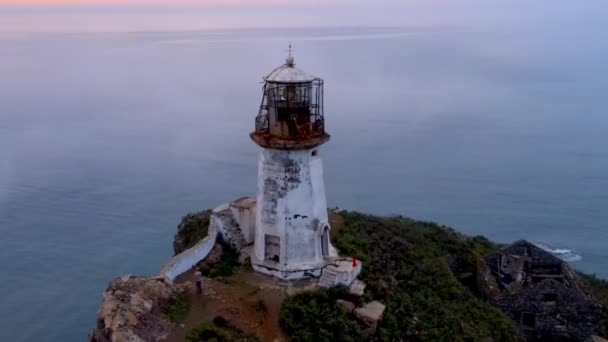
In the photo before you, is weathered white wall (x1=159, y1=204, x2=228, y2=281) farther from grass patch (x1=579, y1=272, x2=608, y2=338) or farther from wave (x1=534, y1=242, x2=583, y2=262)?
wave (x1=534, y1=242, x2=583, y2=262)

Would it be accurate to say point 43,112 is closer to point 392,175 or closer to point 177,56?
point 392,175

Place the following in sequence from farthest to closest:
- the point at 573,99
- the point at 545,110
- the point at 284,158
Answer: the point at 573,99 < the point at 545,110 < the point at 284,158

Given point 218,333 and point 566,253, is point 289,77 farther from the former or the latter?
point 566,253

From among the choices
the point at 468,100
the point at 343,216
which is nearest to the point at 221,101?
the point at 468,100

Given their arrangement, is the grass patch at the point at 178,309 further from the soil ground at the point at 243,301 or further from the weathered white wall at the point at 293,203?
the weathered white wall at the point at 293,203

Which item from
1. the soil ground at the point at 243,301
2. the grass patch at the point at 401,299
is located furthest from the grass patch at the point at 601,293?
the soil ground at the point at 243,301

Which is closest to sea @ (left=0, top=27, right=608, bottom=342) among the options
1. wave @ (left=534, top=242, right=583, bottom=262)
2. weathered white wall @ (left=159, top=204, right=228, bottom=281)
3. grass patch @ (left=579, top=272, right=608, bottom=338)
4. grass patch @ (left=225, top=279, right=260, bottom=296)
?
wave @ (left=534, top=242, right=583, bottom=262)

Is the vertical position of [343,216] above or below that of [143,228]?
above

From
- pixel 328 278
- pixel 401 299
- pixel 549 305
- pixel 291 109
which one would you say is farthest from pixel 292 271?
pixel 549 305
